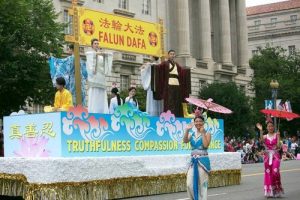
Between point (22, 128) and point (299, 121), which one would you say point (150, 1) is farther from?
point (22, 128)

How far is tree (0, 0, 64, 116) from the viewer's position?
32625 mm

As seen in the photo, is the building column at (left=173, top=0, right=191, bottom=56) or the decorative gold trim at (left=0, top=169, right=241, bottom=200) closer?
the decorative gold trim at (left=0, top=169, right=241, bottom=200)

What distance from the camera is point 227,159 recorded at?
2041cm

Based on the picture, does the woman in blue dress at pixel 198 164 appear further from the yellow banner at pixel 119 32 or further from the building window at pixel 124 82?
the building window at pixel 124 82

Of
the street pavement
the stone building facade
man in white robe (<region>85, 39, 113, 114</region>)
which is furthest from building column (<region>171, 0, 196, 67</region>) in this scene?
man in white robe (<region>85, 39, 113, 114</region>)

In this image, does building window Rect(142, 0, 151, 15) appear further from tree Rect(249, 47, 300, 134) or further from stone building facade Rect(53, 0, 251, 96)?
tree Rect(249, 47, 300, 134)

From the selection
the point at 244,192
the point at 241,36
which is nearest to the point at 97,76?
the point at 244,192

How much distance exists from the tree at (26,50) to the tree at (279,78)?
34.6 meters

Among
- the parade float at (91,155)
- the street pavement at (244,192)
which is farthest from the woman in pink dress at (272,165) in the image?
the parade float at (91,155)

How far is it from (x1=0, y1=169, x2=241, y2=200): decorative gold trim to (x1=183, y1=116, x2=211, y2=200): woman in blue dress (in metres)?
4.13

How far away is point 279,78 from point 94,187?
55317mm

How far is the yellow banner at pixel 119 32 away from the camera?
17.7m

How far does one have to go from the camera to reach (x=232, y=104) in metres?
59.3

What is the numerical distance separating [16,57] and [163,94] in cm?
1547
